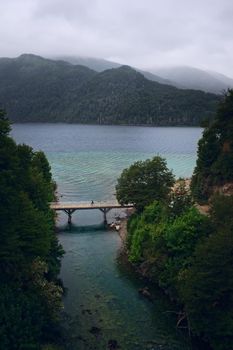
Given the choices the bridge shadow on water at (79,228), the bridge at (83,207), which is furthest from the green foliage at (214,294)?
the bridge at (83,207)

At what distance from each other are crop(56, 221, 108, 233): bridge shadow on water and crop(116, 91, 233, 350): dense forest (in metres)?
9.27

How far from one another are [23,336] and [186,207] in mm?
27278

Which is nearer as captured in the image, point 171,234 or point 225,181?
point 171,234

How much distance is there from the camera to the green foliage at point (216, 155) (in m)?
66.0

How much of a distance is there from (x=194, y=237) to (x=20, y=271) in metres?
19.1

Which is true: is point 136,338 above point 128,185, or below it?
below

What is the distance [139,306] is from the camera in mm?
45344

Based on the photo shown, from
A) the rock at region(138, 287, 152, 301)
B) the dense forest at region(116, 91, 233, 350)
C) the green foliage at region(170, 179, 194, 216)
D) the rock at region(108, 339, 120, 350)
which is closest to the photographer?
the dense forest at region(116, 91, 233, 350)

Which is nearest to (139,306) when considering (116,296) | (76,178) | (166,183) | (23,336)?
(116,296)

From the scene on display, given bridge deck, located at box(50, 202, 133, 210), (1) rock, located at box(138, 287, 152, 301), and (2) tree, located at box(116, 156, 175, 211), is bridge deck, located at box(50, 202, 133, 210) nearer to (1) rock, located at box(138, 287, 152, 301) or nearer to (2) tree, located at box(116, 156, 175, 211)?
(2) tree, located at box(116, 156, 175, 211)

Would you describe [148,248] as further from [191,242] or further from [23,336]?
[23,336]

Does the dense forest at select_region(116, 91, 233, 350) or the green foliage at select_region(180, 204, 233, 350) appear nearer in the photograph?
the green foliage at select_region(180, 204, 233, 350)

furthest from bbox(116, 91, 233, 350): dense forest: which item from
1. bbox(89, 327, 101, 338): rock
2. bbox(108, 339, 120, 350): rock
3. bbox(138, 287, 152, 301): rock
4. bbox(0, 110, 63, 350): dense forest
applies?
bbox(0, 110, 63, 350): dense forest

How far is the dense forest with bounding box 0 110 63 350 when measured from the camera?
3291 cm
